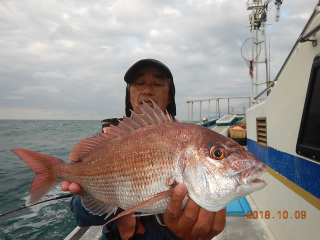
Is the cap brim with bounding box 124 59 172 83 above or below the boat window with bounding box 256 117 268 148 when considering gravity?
above

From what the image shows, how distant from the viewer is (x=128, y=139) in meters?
1.55

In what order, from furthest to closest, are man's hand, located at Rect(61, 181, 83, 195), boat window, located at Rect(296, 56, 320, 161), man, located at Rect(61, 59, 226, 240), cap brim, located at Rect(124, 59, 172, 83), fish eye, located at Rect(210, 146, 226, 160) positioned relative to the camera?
1. cap brim, located at Rect(124, 59, 172, 83)
2. man's hand, located at Rect(61, 181, 83, 195)
3. boat window, located at Rect(296, 56, 320, 161)
4. man, located at Rect(61, 59, 226, 240)
5. fish eye, located at Rect(210, 146, 226, 160)

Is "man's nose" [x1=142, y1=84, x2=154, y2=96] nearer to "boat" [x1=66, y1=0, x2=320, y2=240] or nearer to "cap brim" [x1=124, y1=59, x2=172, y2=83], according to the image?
"cap brim" [x1=124, y1=59, x2=172, y2=83]

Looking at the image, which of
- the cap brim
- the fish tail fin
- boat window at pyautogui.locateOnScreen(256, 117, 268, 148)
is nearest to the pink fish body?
the fish tail fin

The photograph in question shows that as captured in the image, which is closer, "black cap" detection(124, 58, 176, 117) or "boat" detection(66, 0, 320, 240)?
"boat" detection(66, 0, 320, 240)

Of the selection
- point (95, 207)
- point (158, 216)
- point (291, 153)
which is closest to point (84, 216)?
point (95, 207)

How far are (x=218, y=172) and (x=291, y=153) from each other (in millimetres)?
1473

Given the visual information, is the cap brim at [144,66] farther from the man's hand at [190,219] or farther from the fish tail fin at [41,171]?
the man's hand at [190,219]

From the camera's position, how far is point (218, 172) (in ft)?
3.86

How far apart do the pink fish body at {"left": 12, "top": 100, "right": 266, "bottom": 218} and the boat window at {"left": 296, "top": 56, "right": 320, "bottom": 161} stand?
0.82 metres

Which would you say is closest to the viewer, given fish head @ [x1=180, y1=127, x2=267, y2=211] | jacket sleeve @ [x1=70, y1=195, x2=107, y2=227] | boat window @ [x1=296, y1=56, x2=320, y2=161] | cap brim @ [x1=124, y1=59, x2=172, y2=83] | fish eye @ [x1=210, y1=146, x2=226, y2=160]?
fish head @ [x1=180, y1=127, x2=267, y2=211]

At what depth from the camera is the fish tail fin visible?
5.96 feet

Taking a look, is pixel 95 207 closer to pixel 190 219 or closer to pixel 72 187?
pixel 72 187

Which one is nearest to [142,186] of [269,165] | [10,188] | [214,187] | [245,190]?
[214,187]
